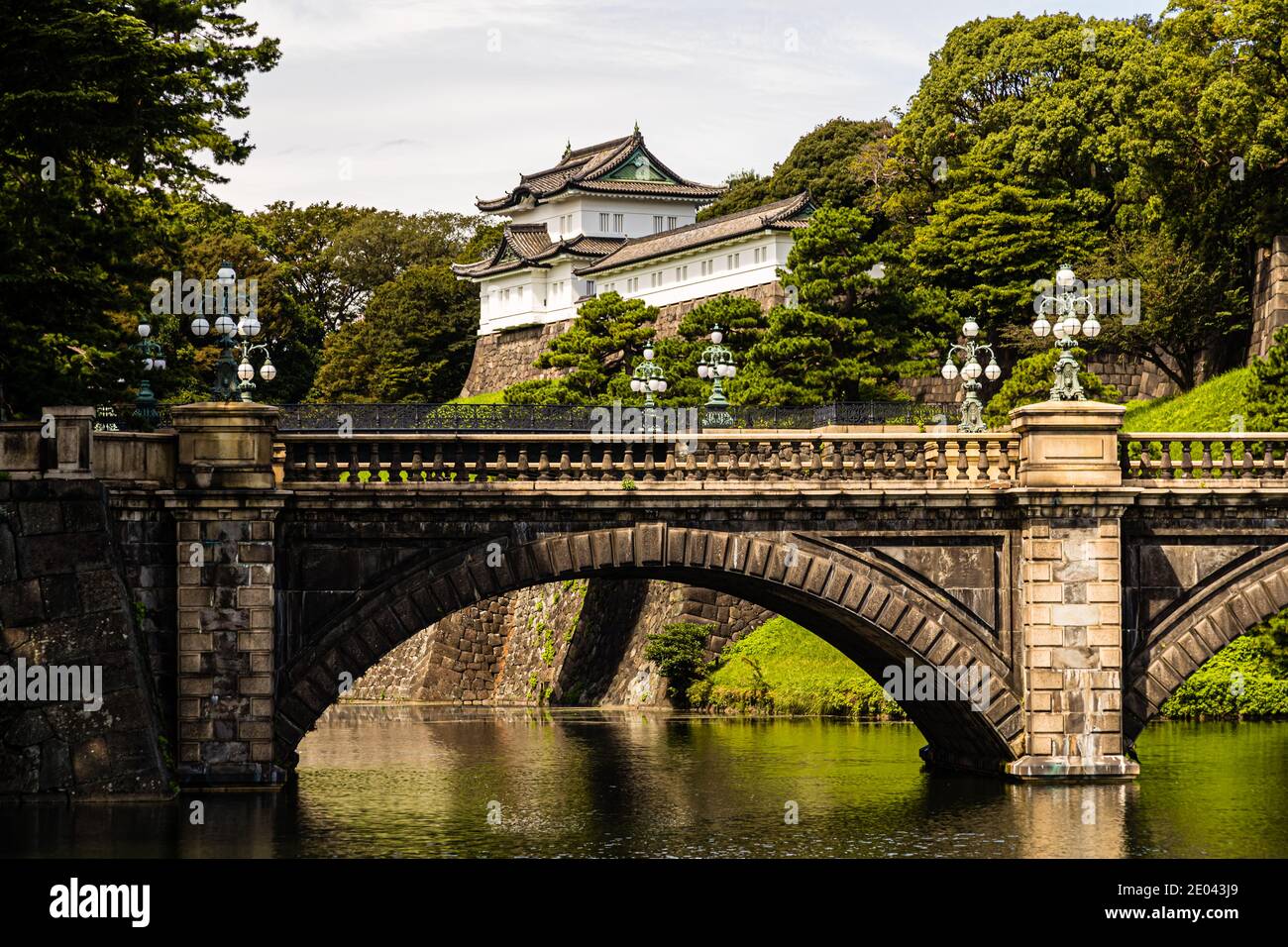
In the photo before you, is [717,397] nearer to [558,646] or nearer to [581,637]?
[581,637]

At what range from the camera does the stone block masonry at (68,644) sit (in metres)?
33.2

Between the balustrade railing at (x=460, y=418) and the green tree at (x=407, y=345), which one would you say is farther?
the green tree at (x=407, y=345)

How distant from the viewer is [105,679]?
110ft

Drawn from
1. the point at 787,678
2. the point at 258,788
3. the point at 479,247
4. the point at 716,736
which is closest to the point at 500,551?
the point at 258,788

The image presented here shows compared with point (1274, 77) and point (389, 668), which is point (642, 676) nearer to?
point (389, 668)

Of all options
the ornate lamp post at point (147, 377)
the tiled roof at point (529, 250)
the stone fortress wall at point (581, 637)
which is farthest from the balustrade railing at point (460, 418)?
the tiled roof at point (529, 250)

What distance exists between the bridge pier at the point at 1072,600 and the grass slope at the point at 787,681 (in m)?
19.6

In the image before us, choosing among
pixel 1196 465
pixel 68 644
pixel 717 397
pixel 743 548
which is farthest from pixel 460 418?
pixel 1196 465

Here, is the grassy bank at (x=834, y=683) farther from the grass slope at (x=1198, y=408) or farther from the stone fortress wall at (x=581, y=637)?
the grass slope at (x=1198, y=408)

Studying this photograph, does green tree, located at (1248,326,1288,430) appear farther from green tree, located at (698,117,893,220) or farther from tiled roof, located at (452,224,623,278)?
tiled roof, located at (452,224,623,278)

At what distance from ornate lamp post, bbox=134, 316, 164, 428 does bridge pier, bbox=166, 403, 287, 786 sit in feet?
23.2

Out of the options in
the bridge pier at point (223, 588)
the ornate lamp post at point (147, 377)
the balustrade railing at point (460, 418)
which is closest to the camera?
the bridge pier at point (223, 588)

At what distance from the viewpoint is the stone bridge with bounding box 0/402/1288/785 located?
35312mm
